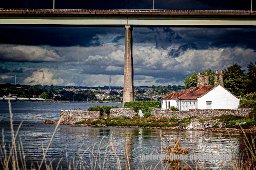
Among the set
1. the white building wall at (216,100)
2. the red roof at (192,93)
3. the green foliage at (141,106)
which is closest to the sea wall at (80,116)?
the green foliage at (141,106)

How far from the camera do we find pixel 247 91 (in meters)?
91.1

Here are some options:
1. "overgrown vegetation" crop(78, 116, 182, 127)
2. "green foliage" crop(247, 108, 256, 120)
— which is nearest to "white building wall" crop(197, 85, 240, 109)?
"overgrown vegetation" crop(78, 116, 182, 127)

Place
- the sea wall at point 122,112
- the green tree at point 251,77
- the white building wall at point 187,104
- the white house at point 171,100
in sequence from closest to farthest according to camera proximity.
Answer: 1. the white building wall at point 187,104
2. the sea wall at point 122,112
3. the white house at point 171,100
4. the green tree at point 251,77

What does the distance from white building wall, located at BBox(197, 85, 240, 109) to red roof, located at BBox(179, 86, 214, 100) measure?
0.52m

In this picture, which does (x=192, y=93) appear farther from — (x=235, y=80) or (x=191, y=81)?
(x=191, y=81)

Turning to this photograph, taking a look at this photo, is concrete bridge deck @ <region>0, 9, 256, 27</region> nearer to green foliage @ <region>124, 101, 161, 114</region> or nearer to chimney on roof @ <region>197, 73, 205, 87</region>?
chimney on roof @ <region>197, 73, 205, 87</region>

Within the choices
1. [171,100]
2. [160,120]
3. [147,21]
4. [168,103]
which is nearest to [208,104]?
[160,120]

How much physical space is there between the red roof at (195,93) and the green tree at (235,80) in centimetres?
2120

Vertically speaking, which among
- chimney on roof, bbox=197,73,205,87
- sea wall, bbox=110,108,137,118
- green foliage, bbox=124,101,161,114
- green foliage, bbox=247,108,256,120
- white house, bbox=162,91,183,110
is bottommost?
green foliage, bbox=247,108,256,120

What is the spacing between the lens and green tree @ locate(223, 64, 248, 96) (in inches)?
3398

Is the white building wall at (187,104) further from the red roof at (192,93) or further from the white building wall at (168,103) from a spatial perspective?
the white building wall at (168,103)

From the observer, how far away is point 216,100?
2389 inches

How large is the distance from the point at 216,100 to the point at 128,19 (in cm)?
1946

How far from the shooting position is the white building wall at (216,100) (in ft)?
198
